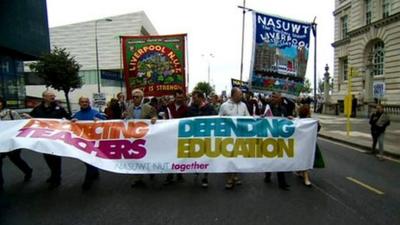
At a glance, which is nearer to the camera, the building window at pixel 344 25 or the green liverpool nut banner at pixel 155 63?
the green liverpool nut banner at pixel 155 63

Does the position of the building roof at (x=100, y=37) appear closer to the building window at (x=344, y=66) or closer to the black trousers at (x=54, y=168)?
the building window at (x=344, y=66)

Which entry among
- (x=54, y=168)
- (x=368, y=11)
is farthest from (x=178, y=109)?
(x=368, y=11)

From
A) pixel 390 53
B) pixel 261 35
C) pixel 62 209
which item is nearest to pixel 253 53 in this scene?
pixel 261 35

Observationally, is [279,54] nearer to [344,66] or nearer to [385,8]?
[385,8]

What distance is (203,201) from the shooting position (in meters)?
6.83

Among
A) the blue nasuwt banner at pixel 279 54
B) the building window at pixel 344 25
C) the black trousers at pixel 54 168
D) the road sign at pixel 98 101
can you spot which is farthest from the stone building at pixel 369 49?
the black trousers at pixel 54 168

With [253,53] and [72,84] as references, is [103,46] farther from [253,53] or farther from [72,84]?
[253,53]

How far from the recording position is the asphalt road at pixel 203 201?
19.3 feet

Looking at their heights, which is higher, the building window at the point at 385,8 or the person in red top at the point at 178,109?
the building window at the point at 385,8

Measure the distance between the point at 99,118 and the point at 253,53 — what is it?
127 inches

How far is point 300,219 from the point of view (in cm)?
584

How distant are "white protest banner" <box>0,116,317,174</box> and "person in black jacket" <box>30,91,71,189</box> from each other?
36cm

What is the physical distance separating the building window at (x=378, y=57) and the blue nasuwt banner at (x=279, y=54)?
33.9 meters

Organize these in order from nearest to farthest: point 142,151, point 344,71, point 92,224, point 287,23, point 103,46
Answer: point 92,224, point 142,151, point 287,23, point 344,71, point 103,46
